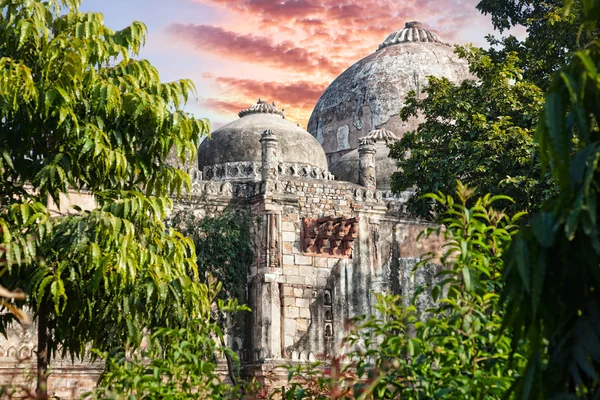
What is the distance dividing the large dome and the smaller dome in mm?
432

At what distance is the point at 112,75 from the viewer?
741 cm

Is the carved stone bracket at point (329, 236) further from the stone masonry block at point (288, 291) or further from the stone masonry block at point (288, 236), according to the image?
the stone masonry block at point (288, 291)

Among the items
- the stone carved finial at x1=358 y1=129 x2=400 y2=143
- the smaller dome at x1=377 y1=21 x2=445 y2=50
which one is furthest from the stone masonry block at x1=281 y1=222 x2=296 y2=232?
the smaller dome at x1=377 y1=21 x2=445 y2=50

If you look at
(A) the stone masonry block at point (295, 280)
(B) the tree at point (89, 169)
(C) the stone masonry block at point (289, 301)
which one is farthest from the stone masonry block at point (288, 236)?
(B) the tree at point (89, 169)

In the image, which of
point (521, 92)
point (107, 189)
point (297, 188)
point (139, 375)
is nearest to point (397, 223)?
point (297, 188)

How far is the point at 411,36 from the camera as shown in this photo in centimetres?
2795

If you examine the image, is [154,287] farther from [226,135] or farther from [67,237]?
[226,135]

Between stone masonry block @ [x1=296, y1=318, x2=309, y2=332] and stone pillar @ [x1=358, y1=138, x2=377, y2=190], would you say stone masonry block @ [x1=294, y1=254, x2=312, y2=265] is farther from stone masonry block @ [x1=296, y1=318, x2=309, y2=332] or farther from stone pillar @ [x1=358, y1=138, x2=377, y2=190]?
stone pillar @ [x1=358, y1=138, x2=377, y2=190]

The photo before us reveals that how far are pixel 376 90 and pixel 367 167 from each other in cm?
783

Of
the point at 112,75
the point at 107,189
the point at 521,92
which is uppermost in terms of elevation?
the point at 521,92

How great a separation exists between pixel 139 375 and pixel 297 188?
11.6m

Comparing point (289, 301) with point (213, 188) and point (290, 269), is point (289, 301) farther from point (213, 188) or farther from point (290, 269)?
point (213, 188)

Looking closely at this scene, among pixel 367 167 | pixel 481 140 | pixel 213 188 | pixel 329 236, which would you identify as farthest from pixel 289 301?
pixel 481 140

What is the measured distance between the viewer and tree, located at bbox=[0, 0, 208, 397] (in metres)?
6.60
